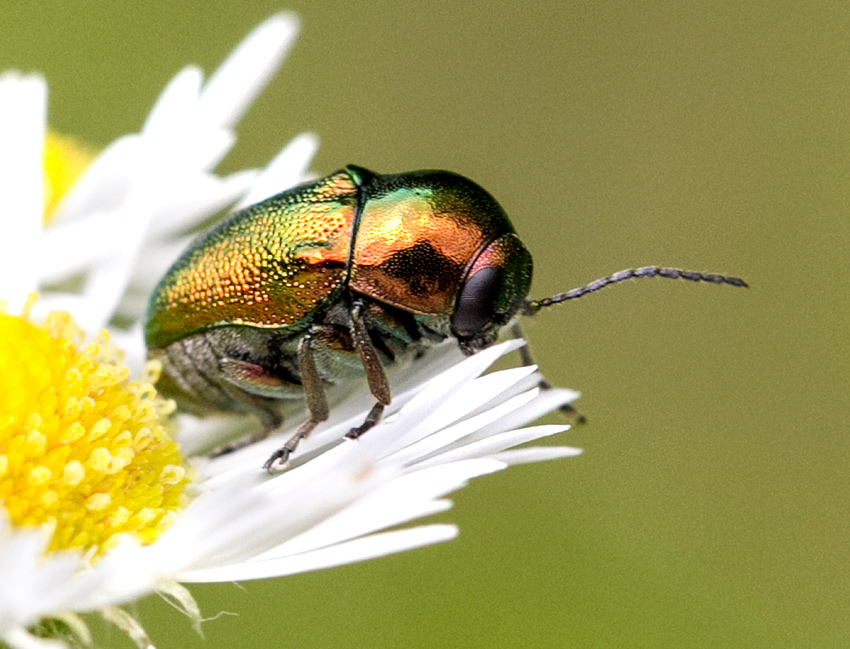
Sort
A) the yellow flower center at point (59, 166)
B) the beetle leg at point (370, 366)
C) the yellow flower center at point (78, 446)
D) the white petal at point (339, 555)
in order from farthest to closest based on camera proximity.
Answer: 1. the yellow flower center at point (59, 166)
2. the beetle leg at point (370, 366)
3. the yellow flower center at point (78, 446)
4. the white petal at point (339, 555)

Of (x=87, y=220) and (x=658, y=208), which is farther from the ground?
(x=87, y=220)

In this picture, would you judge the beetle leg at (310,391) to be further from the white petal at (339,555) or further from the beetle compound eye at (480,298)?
the white petal at (339,555)

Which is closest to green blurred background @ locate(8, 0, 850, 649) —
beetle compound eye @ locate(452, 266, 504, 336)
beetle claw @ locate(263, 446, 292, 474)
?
beetle claw @ locate(263, 446, 292, 474)

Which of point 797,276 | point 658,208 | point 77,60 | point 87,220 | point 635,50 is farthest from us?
point 635,50

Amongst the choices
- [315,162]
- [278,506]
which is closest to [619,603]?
[278,506]

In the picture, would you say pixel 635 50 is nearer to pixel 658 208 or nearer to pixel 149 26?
pixel 658 208

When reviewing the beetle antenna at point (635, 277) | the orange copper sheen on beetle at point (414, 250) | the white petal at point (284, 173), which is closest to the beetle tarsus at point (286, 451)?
the orange copper sheen on beetle at point (414, 250)

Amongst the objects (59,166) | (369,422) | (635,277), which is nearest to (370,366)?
(369,422)

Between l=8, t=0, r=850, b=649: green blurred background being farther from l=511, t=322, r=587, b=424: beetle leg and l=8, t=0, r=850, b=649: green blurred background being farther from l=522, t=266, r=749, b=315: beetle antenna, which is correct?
l=522, t=266, r=749, b=315: beetle antenna
